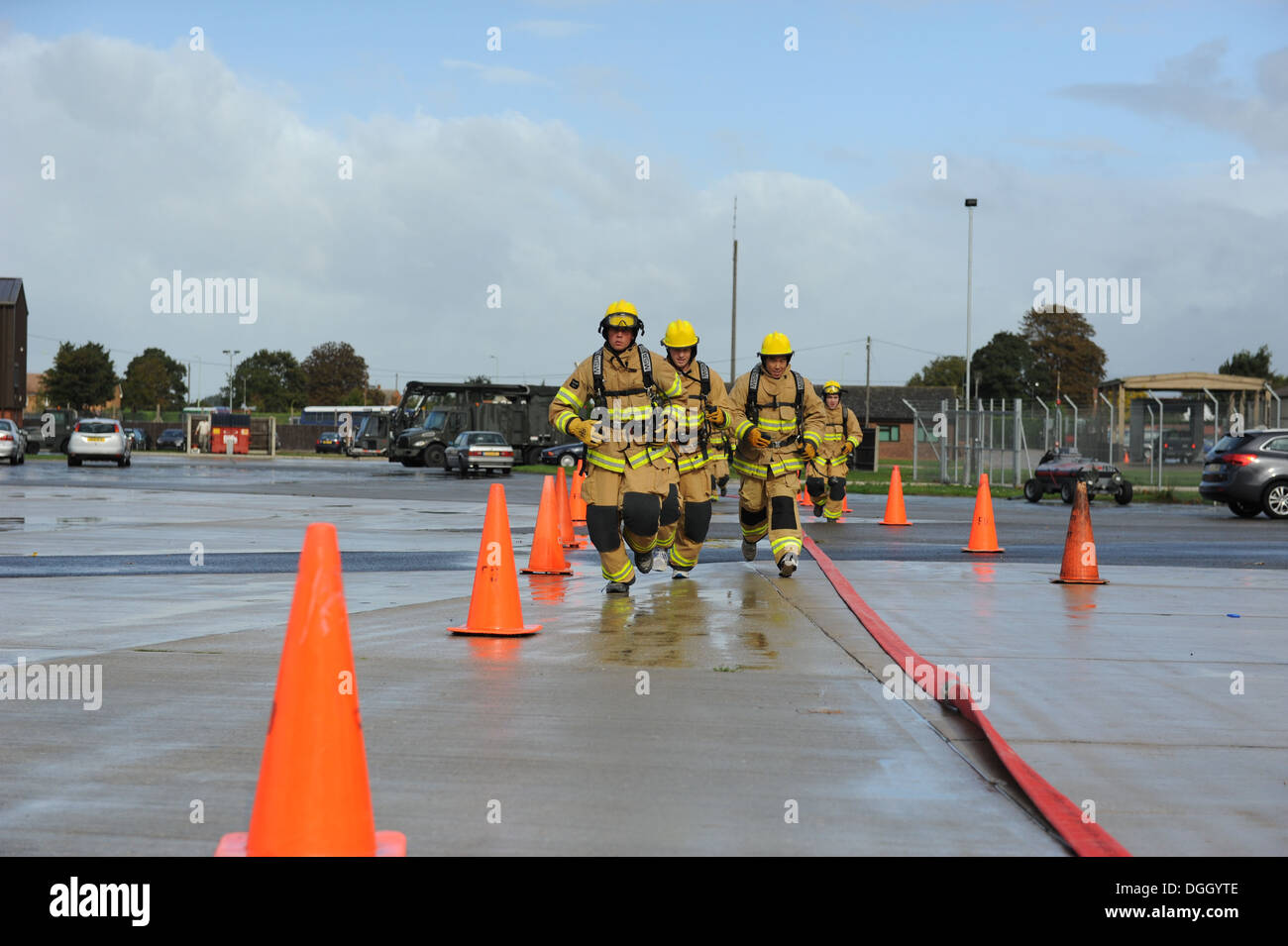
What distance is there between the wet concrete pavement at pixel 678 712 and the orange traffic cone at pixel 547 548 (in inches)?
15.1

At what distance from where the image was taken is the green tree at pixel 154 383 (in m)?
128

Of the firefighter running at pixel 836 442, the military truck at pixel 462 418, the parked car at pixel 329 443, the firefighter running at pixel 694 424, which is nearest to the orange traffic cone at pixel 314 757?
the firefighter running at pixel 694 424

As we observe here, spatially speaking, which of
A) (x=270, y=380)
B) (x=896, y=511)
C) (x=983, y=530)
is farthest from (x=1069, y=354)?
(x=983, y=530)

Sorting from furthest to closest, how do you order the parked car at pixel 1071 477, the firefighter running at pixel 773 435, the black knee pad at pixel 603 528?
1. the parked car at pixel 1071 477
2. the firefighter running at pixel 773 435
3. the black knee pad at pixel 603 528

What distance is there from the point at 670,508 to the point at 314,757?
23.9 feet

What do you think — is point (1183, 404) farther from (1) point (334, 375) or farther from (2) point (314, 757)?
(1) point (334, 375)

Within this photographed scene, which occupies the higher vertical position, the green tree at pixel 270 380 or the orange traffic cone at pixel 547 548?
the green tree at pixel 270 380

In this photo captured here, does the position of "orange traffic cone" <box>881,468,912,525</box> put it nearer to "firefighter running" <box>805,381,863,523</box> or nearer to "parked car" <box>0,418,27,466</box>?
"firefighter running" <box>805,381,863,523</box>

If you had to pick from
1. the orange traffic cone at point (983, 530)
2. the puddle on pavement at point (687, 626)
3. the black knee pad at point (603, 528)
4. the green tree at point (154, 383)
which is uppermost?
the green tree at point (154, 383)

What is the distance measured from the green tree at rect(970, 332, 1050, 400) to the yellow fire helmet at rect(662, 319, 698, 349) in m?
109

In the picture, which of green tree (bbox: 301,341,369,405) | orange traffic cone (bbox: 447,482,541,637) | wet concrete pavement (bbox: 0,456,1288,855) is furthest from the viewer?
green tree (bbox: 301,341,369,405)

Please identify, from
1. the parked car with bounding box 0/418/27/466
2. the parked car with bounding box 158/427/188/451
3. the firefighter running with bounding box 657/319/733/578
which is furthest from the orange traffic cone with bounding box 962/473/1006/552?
the parked car with bounding box 158/427/188/451

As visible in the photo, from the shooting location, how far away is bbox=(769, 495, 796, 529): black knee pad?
1184cm

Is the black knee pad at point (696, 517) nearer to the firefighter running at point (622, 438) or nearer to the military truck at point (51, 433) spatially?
the firefighter running at point (622, 438)
